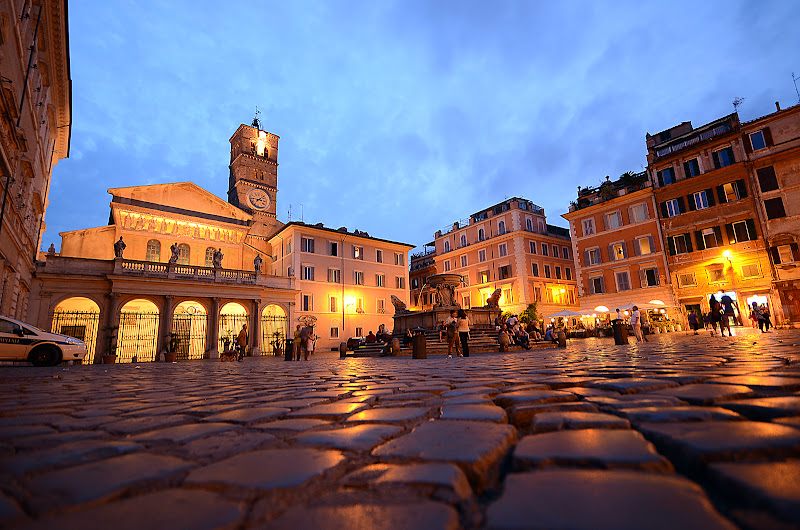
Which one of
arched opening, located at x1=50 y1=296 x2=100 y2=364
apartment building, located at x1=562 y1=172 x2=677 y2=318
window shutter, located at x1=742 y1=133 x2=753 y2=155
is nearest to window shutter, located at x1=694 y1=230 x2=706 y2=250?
apartment building, located at x1=562 y1=172 x2=677 y2=318

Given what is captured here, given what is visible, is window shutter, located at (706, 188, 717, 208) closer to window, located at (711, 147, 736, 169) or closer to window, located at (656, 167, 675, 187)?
window, located at (711, 147, 736, 169)

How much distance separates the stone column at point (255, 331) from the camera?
2686 cm

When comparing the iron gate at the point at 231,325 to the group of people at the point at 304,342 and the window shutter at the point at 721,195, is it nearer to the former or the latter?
the group of people at the point at 304,342

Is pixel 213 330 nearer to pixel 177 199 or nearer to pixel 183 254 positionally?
pixel 183 254

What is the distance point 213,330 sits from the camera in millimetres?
25656

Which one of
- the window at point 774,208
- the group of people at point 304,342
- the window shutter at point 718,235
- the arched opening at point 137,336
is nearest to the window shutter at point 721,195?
the window shutter at point 718,235

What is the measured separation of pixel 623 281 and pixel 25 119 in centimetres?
3891

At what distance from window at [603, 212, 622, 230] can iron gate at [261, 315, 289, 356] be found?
2927 cm

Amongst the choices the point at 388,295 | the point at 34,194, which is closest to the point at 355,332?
the point at 388,295

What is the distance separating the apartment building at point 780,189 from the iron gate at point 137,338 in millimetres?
40256

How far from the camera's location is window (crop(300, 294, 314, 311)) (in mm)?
32812

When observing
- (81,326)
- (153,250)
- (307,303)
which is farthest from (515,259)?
(81,326)

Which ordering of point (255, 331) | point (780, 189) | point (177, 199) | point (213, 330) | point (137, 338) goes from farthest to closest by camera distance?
point (177, 199) → point (255, 331) → point (780, 189) → point (137, 338) → point (213, 330)

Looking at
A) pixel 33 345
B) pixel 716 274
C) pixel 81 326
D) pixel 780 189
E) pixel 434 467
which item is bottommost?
pixel 434 467
